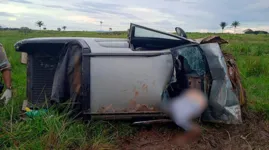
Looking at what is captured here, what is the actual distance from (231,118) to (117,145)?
1306 mm

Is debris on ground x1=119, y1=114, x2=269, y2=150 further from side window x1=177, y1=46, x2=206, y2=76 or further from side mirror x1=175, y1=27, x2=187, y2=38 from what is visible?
side mirror x1=175, y1=27, x2=187, y2=38

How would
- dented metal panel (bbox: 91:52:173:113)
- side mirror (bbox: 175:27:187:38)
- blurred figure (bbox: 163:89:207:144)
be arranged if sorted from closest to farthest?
dented metal panel (bbox: 91:52:173:113), blurred figure (bbox: 163:89:207:144), side mirror (bbox: 175:27:187:38)

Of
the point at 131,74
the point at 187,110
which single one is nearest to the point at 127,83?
the point at 131,74

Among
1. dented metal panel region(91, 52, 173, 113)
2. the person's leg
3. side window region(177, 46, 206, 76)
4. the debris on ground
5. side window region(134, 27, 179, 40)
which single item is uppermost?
side window region(134, 27, 179, 40)

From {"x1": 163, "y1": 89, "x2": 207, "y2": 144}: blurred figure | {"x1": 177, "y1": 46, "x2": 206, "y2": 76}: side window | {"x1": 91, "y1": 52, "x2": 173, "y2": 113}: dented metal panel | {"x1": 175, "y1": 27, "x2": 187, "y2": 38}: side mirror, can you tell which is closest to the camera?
{"x1": 91, "y1": 52, "x2": 173, "y2": 113}: dented metal panel

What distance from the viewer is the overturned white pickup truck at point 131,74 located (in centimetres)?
344

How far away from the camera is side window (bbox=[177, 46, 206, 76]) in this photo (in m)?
3.80

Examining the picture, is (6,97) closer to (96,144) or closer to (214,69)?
(96,144)

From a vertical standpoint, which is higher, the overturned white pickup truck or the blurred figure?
the overturned white pickup truck

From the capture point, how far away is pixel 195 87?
3.75m

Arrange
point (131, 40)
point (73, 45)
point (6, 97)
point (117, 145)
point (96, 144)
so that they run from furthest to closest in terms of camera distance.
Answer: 1. point (6, 97)
2. point (131, 40)
3. point (73, 45)
4. point (117, 145)
5. point (96, 144)

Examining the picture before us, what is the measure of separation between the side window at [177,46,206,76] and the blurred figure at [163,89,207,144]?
0.25 m

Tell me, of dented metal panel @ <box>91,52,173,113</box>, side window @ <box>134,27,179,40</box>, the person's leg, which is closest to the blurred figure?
the person's leg

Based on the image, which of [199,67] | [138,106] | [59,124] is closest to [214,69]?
[199,67]
